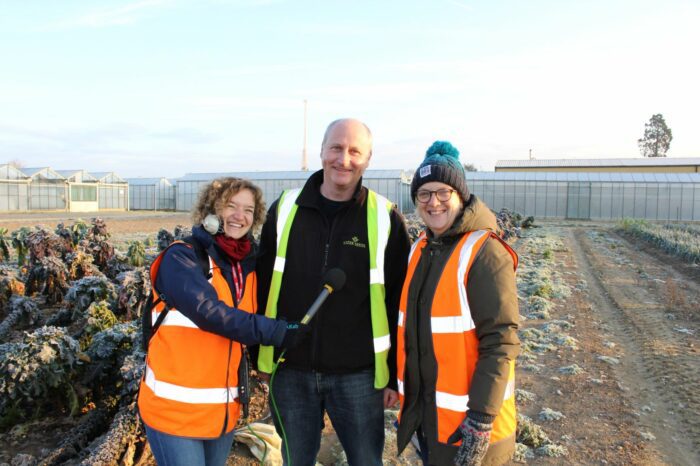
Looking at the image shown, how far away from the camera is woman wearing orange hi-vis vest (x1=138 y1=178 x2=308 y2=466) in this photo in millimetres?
2383

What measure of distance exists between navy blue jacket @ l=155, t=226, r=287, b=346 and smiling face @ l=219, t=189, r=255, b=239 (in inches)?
10.4

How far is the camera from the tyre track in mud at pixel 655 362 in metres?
4.82

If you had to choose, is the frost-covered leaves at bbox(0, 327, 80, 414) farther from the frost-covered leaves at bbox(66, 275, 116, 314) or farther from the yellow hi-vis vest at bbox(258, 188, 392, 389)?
the yellow hi-vis vest at bbox(258, 188, 392, 389)

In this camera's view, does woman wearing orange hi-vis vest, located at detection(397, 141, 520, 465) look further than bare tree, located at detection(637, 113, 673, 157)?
No

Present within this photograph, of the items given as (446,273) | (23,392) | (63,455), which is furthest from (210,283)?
(23,392)

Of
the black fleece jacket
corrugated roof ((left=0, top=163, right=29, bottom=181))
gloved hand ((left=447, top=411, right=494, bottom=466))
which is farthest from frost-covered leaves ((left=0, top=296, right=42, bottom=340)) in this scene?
corrugated roof ((left=0, top=163, right=29, bottom=181))

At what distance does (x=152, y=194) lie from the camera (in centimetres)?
5000

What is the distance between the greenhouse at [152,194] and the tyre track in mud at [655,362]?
147ft

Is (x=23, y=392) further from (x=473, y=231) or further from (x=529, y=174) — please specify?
(x=529, y=174)

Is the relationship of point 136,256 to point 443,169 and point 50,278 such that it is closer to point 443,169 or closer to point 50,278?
point 50,278

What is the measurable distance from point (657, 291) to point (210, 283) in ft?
38.0

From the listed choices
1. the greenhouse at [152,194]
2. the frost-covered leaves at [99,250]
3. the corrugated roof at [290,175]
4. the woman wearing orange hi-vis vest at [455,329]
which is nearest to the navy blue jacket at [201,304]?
the woman wearing orange hi-vis vest at [455,329]

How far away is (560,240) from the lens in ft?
73.2

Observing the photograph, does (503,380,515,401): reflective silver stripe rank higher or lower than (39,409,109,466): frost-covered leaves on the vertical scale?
higher
